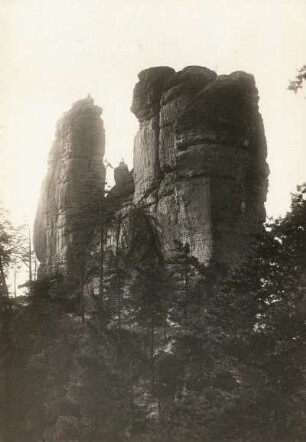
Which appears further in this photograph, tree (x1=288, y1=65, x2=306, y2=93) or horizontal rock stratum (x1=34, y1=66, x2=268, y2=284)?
horizontal rock stratum (x1=34, y1=66, x2=268, y2=284)

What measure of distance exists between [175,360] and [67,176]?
28.7 meters

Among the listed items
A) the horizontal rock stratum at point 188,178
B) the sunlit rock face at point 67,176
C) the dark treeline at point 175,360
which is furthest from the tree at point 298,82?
the sunlit rock face at point 67,176

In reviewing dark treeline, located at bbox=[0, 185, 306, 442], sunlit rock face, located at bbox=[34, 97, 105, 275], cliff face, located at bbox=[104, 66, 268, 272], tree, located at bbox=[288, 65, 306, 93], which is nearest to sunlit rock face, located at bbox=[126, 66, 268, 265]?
cliff face, located at bbox=[104, 66, 268, 272]

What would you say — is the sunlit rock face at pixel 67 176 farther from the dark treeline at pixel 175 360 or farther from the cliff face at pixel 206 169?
the dark treeline at pixel 175 360

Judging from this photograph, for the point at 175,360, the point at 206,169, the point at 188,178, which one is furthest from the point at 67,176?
the point at 175,360

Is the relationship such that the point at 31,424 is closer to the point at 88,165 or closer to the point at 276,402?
the point at 276,402

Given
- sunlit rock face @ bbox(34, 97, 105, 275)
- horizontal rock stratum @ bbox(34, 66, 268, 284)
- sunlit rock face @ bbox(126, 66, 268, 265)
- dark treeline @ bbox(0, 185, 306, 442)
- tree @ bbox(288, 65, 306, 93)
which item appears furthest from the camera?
sunlit rock face @ bbox(34, 97, 105, 275)

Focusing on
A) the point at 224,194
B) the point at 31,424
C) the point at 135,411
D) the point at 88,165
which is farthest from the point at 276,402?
the point at 88,165

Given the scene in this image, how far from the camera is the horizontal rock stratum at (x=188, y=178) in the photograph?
33.6 metres

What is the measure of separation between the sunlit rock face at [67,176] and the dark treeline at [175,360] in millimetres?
17163

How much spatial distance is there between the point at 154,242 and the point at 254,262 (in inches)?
618

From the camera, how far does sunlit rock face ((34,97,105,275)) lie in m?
48.7

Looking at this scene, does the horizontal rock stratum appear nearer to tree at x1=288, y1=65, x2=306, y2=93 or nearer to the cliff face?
the cliff face

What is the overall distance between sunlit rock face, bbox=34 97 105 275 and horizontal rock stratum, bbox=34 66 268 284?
462 centimetres
